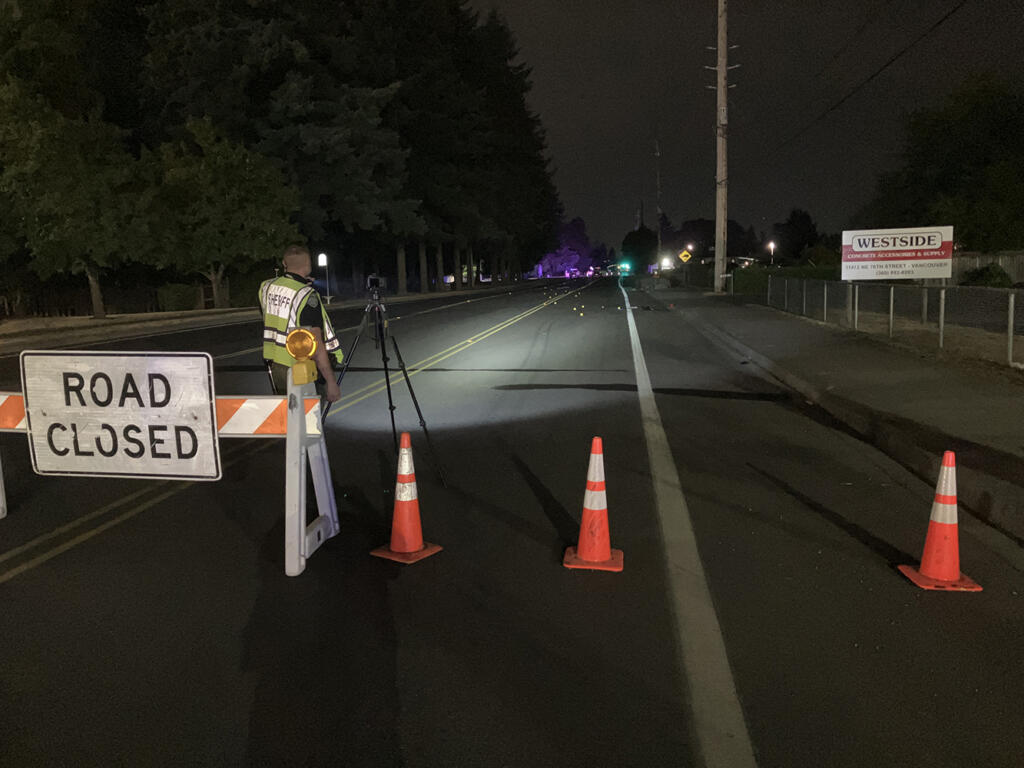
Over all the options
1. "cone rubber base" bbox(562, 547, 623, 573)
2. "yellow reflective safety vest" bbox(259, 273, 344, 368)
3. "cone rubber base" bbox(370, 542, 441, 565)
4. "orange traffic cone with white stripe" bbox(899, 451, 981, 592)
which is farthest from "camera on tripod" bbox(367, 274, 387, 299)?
"orange traffic cone with white stripe" bbox(899, 451, 981, 592)

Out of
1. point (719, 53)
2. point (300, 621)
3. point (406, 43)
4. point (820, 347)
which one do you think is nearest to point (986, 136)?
point (719, 53)

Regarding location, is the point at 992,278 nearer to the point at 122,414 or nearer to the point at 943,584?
the point at 943,584

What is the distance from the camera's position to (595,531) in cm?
556

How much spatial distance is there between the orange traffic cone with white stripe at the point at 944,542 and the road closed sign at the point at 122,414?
4.45 meters

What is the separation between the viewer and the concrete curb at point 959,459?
662cm

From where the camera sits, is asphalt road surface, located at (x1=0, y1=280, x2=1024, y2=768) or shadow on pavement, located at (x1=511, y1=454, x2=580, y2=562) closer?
asphalt road surface, located at (x1=0, y1=280, x2=1024, y2=768)

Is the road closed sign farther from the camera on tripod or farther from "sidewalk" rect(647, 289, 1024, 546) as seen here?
"sidewalk" rect(647, 289, 1024, 546)

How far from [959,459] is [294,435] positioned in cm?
581

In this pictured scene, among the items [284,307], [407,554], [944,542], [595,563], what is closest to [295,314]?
[284,307]

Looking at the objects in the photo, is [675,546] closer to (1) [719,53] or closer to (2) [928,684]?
(2) [928,684]

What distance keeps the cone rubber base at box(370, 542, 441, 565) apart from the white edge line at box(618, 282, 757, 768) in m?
1.55

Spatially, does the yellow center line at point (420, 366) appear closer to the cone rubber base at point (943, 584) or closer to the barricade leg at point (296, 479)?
the barricade leg at point (296, 479)

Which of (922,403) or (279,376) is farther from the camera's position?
(922,403)

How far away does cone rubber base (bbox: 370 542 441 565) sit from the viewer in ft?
18.5
